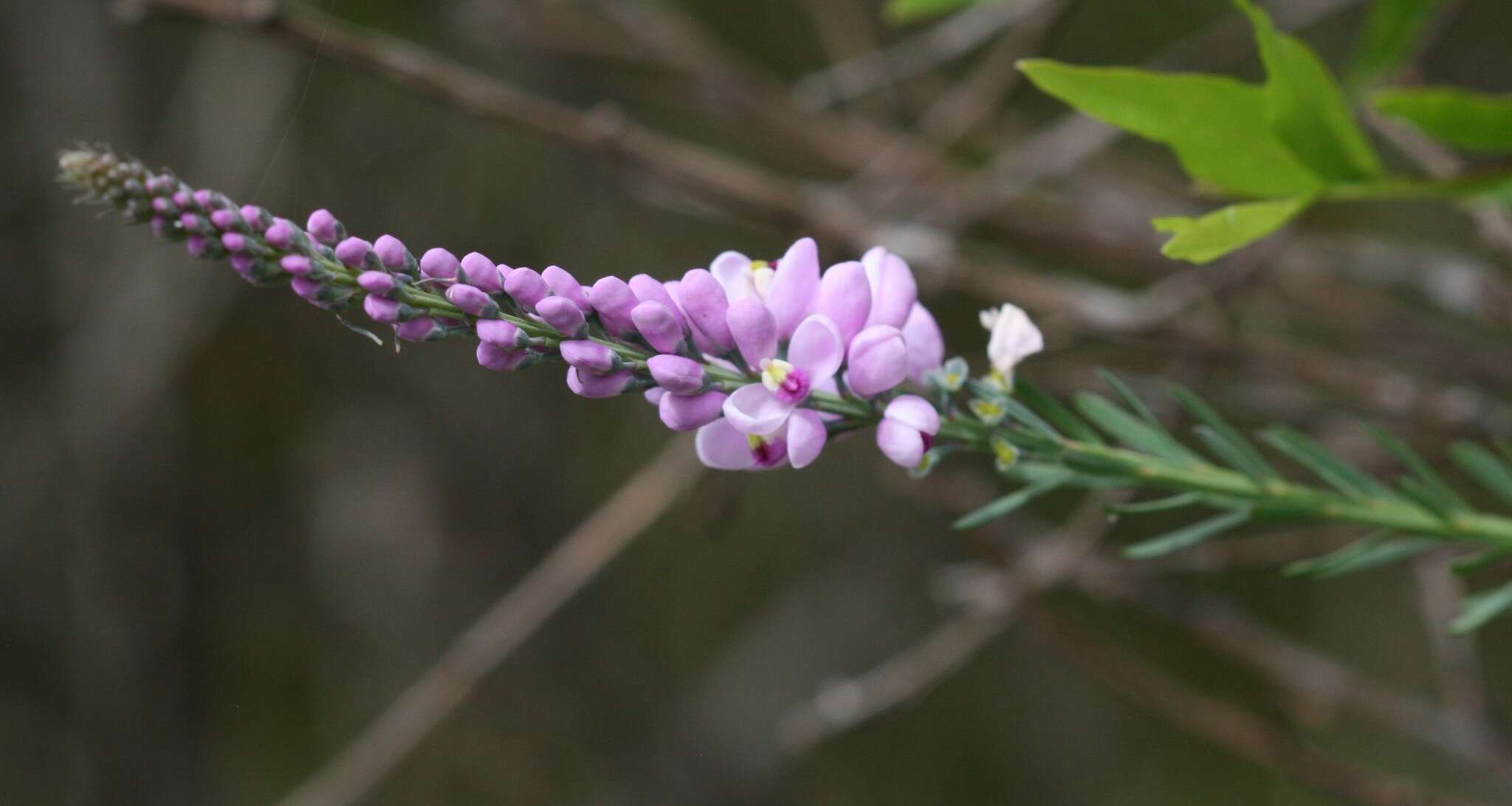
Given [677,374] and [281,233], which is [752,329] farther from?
[281,233]

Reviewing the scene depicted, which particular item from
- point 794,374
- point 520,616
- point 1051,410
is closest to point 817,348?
point 794,374

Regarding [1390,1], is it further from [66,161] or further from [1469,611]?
[66,161]

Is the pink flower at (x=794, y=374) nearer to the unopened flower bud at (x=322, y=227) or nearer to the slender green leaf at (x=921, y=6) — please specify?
the unopened flower bud at (x=322, y=227)

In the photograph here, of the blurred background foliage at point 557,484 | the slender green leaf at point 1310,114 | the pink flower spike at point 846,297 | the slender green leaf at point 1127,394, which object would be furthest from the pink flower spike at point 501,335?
the blurred background foliage at point 557,484

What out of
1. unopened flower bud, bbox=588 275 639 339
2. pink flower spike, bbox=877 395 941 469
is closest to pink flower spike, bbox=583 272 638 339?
unopened flower bud, bbox=588 275 639 339

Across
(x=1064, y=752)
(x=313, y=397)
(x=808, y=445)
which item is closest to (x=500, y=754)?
(x=313, y=397)

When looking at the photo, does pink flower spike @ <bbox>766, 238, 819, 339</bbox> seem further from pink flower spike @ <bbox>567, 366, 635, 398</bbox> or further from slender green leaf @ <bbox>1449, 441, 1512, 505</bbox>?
slender green leaf @ <bbox>1449, 441, 1512, 505</bbox>
